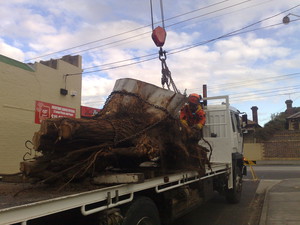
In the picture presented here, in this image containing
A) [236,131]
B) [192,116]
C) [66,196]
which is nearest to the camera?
[66,196]

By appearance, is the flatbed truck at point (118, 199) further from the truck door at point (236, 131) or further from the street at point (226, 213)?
the truck door at point (236, 131)

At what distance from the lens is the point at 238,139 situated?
892 centimetres

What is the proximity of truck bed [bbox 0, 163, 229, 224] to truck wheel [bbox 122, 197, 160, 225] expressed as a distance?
15 centimetres

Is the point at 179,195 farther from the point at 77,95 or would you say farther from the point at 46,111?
the point at 77,95

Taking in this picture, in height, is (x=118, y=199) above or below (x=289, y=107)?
below

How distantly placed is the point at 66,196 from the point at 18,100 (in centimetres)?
945

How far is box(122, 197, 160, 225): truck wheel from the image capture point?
3650 mm

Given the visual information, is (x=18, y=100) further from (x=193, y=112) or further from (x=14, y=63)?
A: (x=193, y=112)

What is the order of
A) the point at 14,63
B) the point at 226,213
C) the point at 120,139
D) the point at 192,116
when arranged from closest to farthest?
the point at 120,139
the point at 192,116
the point at 226,213
the point at 14,63

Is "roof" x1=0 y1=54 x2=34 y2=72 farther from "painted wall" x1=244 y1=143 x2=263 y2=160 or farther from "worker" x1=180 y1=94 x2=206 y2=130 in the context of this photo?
"painted wall" x1=244 y1=143 x2=263 y2=160

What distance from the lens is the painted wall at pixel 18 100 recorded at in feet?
35.0

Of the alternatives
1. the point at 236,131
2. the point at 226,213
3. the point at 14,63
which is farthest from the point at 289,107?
the point at 14,63

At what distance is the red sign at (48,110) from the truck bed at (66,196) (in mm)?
8074

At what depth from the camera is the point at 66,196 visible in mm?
2812
